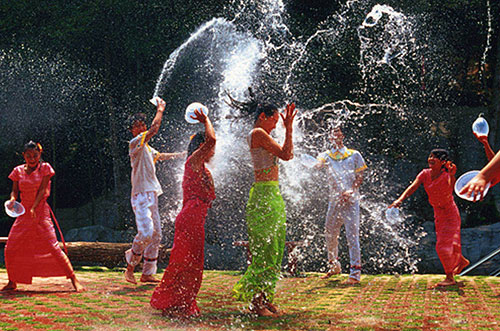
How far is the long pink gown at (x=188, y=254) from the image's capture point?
553 cm

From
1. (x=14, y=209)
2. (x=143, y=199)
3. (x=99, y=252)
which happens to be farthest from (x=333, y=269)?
(x=14, y=209)

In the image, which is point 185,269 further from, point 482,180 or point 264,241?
point 482,180

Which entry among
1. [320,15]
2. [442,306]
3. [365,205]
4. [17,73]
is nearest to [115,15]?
[17,73]

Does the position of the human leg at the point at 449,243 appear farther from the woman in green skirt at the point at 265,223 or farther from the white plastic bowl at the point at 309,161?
the woman in green skirt at the point at 265,223

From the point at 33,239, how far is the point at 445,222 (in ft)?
19.0

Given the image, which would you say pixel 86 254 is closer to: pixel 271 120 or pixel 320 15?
pixel 271 120

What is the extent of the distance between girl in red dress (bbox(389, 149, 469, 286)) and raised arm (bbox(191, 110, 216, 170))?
347 cm

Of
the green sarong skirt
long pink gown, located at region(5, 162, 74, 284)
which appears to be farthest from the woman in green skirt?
long pink gown, located at region(5, 162, 74, 284)

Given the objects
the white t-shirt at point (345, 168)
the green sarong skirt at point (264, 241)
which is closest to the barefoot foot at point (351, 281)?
the white t-shirt at point (345, 168)

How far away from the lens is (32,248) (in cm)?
715

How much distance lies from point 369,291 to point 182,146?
11113 millimetres

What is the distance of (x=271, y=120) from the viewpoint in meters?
5.94

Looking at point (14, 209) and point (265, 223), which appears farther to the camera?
point (14, 209)

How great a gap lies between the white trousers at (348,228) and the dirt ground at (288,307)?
1.13ft
